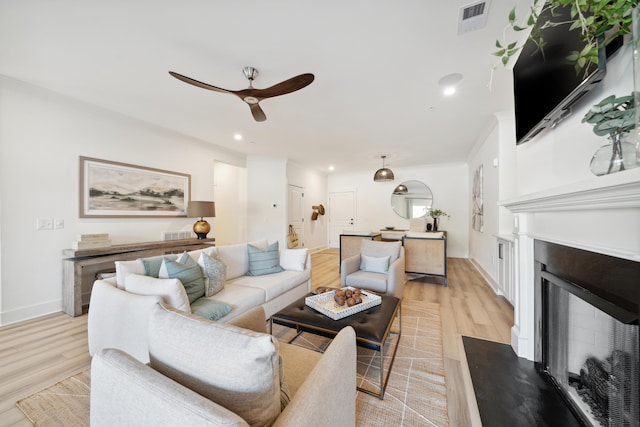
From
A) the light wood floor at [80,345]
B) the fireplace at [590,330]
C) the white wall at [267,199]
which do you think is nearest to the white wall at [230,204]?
the white wall at [267,199]

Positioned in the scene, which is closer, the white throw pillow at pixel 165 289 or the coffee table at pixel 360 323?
the coffee table at pixel 360 323

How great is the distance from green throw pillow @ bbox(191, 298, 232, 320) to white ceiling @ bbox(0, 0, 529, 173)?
2.15 meters

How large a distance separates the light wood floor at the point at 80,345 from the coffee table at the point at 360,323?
1.56 feet

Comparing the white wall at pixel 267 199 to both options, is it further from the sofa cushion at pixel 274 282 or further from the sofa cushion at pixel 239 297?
the sofa cushion at pixel 239 297

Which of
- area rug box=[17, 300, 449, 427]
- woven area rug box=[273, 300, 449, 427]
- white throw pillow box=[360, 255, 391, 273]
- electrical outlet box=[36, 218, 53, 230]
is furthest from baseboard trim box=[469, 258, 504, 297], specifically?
electrical outlet box=[36, 218, 53, 230]

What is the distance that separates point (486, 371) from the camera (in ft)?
5.55

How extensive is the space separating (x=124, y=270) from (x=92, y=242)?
162 centimetres

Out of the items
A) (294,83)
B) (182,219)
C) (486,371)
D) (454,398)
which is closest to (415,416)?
(454,398)

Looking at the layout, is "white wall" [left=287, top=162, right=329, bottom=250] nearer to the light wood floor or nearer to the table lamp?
the table lamp

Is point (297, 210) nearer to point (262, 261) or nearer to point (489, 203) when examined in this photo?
point (262, 261)

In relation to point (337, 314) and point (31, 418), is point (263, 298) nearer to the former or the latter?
point (337, 314)

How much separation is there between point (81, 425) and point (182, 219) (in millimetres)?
3294

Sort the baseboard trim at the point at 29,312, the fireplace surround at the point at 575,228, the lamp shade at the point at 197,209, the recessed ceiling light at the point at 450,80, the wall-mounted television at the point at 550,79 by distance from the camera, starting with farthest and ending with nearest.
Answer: the lamp shade at the point at 197,209 → the baseboard trim at the point at 29,312 → the recessed ceiling light at the point at 450,80 → the wall-mounted television at the point at 550,79 → the fireplace surround at the point at 575,228

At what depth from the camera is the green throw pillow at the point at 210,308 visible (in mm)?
1824
